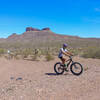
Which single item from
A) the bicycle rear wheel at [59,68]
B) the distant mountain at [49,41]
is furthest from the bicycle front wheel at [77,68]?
the distant mountain at [49,41]

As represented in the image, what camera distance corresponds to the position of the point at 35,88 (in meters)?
5.98

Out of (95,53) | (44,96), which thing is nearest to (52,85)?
(44,96)

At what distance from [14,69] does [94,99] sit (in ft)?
30.7

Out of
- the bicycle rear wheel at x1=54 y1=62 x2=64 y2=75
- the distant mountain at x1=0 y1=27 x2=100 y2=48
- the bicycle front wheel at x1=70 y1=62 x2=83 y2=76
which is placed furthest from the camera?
the distant mountain at x1=0 y1=27 x2=100 y2=48

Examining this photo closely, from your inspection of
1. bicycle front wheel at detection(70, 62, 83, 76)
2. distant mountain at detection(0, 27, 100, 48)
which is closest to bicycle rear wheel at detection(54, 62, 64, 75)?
bicycle front wheel at detection(70, 62, 83, 76)

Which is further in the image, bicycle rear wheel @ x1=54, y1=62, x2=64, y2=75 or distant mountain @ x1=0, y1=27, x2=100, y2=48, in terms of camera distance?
distant mountain @ x1=0, y1=27, x2=100, y2=48

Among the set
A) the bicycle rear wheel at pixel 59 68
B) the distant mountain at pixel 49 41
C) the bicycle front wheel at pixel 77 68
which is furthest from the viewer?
the distant mountain at pixel 49 41

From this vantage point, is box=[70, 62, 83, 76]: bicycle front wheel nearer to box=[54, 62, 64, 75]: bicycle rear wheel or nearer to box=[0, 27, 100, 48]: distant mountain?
box=[54, 62, 64, 75]: bicycle rear wheel

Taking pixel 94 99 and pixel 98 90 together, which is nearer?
pixel 94 99

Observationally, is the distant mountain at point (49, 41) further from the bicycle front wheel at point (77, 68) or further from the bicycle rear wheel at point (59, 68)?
the bicycle front wheel at point (77, 68)

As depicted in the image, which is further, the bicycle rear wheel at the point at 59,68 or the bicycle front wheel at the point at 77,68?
the bicycle rear wheel at the point at 59,68

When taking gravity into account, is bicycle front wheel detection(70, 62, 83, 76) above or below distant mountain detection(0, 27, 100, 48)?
below

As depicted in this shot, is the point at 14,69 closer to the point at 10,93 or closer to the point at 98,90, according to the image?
the point at 10,93

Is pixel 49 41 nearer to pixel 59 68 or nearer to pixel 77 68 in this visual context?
pixel 59 68
